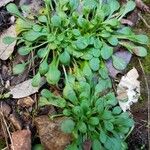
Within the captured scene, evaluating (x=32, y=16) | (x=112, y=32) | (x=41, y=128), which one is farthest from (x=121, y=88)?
(x=32, y=16)

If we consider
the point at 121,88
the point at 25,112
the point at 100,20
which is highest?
the point at 100,20

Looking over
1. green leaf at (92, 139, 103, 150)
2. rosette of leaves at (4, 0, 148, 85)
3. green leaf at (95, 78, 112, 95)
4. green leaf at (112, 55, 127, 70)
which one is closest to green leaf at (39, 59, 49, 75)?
rosette of leaves at (4, 0, 148, 85)

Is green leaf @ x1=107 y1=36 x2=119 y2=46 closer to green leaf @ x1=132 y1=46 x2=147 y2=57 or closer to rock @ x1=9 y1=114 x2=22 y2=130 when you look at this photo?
green leaf @ x1=132 y1=46 x2=147 y2=57

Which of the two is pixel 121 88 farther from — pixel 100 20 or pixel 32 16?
pixel 32 16

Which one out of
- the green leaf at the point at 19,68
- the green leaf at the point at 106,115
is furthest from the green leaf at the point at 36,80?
the green leaf at the point at 106,115

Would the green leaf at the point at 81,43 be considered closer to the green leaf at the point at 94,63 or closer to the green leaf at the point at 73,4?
the green leaf at the point at 94,63
